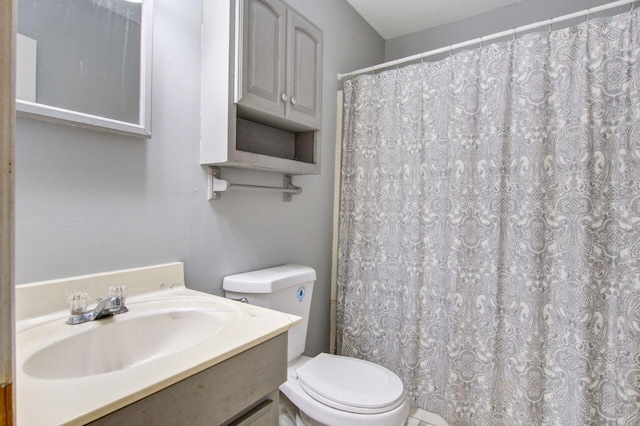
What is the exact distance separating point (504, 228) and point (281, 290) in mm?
1056

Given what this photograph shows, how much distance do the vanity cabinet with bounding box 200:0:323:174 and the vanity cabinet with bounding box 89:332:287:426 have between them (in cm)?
68

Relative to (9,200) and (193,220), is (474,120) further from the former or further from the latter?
(9,200)

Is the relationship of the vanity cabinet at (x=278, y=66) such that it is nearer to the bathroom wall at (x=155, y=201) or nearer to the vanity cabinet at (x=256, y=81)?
the vanity cabinet at (x=256, y=81)

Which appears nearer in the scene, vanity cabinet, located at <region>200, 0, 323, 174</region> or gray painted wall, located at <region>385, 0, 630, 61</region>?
vanity cabinet, located at <region>200, 0, 323, 174</region>

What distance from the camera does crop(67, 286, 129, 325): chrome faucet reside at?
31.9 inches

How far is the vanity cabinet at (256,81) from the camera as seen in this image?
3.71 feet

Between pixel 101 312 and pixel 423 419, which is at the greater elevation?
pixel 101 312

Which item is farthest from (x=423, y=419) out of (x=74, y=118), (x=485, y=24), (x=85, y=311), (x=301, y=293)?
(x=485, y=24)

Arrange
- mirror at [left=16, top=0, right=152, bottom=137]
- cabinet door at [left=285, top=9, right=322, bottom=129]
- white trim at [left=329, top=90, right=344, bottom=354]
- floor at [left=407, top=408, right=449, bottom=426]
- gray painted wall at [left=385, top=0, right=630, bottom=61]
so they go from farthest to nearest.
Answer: white trim at [left=329, top=90, right=344, bottom=354], gray painted wall at [left=385, top=0, right=630, bottom=61], floor at [left=407, top=408, right=449, bottom=426], cabinet door at [left=285, top=9, right=322, bottom=129], mirror at [left=16, top=0, right=152, bottom=137]

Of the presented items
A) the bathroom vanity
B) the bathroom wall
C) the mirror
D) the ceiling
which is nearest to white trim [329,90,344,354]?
the bathroom wall

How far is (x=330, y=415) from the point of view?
1.14 metres

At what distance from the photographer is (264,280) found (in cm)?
130

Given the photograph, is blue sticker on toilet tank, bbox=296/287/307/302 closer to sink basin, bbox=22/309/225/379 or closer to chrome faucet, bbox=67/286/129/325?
sink basin, bbox=22/309/225/379

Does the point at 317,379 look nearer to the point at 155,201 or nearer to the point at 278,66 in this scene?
the point at 155,201
